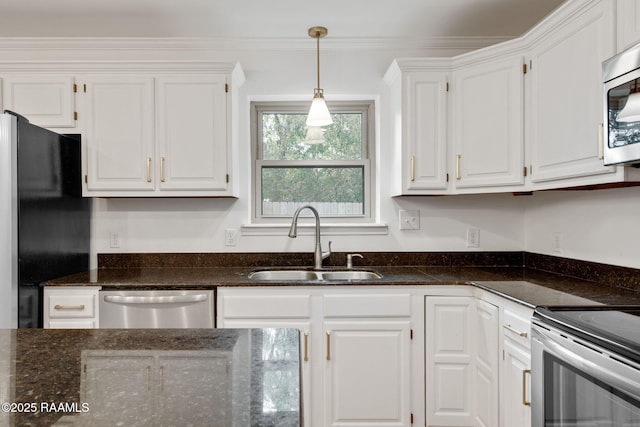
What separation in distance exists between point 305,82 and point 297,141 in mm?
407

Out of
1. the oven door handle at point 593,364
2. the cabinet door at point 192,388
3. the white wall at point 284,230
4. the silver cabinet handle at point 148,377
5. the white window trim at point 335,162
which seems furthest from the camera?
the white window trim at point 335,162

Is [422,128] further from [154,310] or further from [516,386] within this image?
[154,310]

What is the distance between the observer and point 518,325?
174 cm

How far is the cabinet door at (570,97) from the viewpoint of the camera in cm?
171

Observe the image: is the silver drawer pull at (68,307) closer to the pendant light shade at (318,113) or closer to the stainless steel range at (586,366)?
the pendant light shade at (318,113)

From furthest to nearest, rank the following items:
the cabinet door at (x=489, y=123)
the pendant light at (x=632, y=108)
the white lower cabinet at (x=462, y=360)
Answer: the cabinet door at (x=489, y=123)
the white lower cabinet at (x=462, y=360)
the pendant light at (x=632, y=108)

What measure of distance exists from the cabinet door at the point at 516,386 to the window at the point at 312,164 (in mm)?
1353

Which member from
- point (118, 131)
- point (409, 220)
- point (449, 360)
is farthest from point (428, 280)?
point (118, 131)

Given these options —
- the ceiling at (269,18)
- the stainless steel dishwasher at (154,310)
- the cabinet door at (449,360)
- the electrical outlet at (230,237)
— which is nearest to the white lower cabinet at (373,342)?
the cabinet door at (449,360)

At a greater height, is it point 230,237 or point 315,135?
point 315,135

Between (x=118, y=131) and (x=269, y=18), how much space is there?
1.14m

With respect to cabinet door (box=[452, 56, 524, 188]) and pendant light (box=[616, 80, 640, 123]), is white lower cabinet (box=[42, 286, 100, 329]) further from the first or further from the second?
pendant light (box=[616, 80, 640, 123])

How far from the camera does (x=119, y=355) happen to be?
0.94m

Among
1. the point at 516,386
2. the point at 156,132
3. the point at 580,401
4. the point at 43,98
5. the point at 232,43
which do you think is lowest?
the point at 516,386
